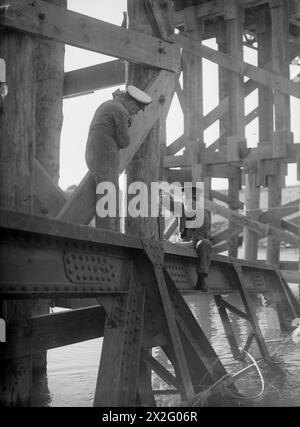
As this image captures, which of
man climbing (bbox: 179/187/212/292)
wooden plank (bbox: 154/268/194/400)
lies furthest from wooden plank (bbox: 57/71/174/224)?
man climbing (bbox: 179/187/212/292)

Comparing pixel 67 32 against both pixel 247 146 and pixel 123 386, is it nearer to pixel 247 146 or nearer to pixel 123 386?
pixel 123 386

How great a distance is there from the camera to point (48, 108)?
550 centimetres

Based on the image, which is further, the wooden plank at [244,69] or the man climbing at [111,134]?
the wooden plank at [244,69]

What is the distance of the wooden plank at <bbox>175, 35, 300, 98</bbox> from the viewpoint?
8.44 meters

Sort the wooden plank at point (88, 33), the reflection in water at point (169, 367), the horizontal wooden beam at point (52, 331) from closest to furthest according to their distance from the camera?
the wooden plank at point (88, 33), the horizontal wooden beam at point (52, 331), the reflection in water at point (169, 367)

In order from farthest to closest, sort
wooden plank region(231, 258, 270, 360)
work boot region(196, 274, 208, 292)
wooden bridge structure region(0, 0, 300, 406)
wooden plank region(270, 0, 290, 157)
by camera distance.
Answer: wooden plank region(270, 0, 290, 157) → wooden plank region(231, 258, 270, 360) → work boot region(196, 274, 208, 292) → wooden bridge structure region(0, 0, 300, 406)

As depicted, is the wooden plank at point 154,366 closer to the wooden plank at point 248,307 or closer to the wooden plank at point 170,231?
the wooden plank at point 248,307

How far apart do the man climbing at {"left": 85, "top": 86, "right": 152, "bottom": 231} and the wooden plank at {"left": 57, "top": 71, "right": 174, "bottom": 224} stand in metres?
0.07

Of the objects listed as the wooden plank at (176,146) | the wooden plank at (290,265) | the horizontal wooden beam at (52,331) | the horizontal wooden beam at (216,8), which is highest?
the horizontal wooden beam at (216,8)

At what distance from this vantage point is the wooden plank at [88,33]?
3369mm

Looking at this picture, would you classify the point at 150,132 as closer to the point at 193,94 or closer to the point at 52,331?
the point at 52,331

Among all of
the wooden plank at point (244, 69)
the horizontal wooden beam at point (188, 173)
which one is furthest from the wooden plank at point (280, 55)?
the horizontal wooden beam at point (188, 173)

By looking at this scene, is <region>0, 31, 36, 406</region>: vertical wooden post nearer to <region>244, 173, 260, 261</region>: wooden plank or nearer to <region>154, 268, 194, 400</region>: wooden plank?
<region>154, 268, 194, 400</region>: wooden plank

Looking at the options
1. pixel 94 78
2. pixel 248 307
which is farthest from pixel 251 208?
pixel 94 78
